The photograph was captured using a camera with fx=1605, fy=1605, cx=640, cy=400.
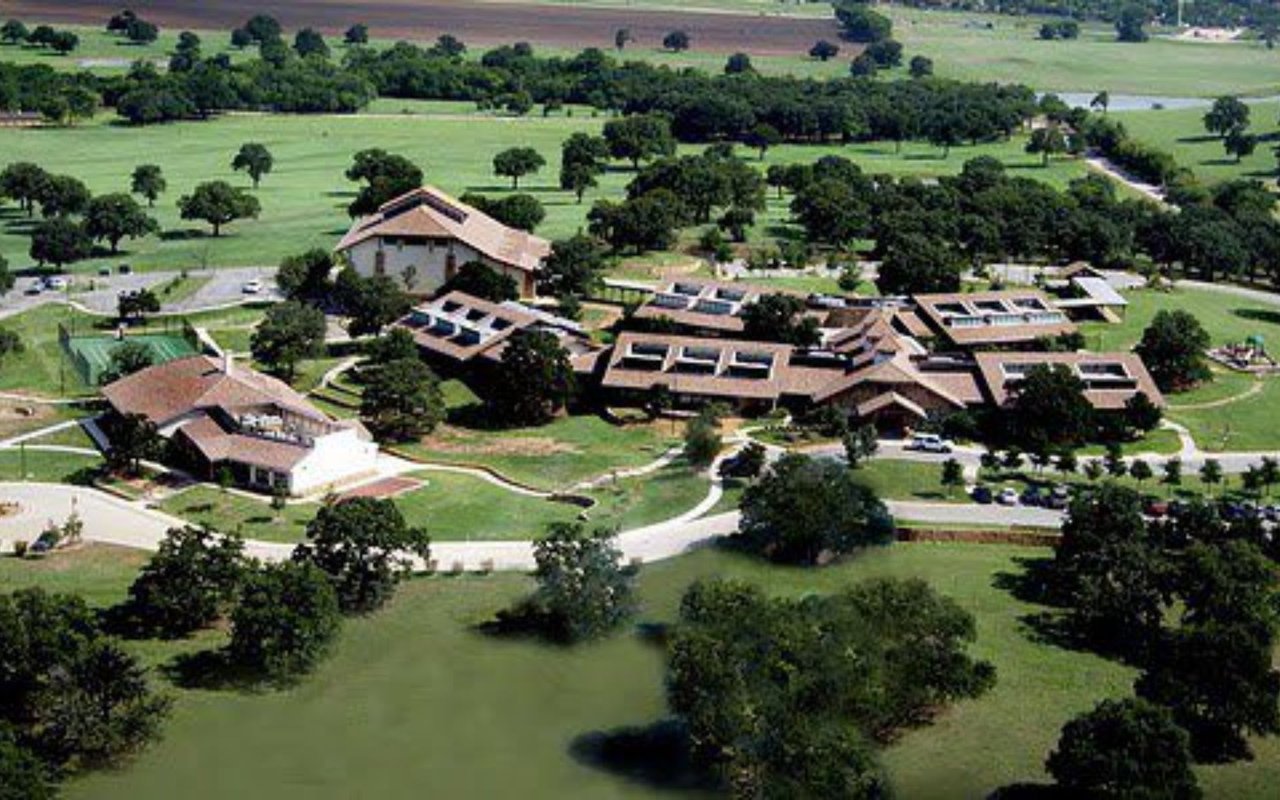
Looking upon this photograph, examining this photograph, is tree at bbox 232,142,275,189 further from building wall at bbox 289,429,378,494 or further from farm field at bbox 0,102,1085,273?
building wall at bbox 289,429,378,494

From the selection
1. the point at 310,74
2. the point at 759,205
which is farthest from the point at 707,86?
the point at 759,205

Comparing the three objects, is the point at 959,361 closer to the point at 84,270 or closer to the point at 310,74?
the point at 84,270

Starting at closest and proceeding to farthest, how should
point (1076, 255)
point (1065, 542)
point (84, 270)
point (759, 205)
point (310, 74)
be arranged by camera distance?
point (1065, 542) < point (84, 270) < point (1076, 255) < point (759, 205) < point (310, 74)

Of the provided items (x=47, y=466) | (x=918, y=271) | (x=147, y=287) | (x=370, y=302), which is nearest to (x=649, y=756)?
(x=47, y=466)

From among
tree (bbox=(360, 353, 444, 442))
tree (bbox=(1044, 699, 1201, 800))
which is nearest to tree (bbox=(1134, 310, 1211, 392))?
tree (bbox=(360, 353, 444, 442))

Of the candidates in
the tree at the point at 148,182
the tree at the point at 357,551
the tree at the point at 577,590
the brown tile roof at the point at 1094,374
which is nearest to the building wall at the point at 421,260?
the tree at the point at 148,182

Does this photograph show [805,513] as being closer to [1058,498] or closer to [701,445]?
[701,445]
